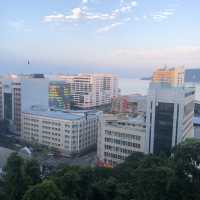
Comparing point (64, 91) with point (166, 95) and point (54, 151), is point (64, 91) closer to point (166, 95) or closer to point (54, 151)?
point (54, 151)

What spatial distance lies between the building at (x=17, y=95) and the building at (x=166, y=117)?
11.0m

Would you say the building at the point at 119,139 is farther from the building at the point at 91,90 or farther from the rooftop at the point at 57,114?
the building at the point at 91,90

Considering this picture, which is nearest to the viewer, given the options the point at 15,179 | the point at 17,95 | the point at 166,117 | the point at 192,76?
the point at 15,179

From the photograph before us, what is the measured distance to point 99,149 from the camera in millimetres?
15281

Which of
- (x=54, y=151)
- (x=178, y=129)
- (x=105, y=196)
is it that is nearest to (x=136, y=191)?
(x=105, y=196)

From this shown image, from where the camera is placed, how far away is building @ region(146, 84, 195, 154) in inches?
519

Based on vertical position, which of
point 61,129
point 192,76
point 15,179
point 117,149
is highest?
point 192,76

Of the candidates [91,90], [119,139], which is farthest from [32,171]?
[91,90]

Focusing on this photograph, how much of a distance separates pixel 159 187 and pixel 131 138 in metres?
7.15

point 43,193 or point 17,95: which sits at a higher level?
point 17,95

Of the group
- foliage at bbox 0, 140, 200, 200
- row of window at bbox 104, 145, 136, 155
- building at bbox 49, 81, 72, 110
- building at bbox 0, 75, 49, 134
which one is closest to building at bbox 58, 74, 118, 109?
building at bbox 49, 81, 72, 110

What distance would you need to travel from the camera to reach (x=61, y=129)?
17.5 m

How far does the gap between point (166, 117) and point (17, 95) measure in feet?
41.2

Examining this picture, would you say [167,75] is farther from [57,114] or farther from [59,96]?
[57,114]
